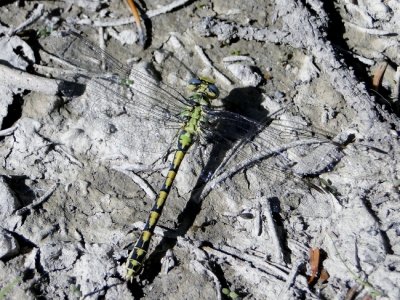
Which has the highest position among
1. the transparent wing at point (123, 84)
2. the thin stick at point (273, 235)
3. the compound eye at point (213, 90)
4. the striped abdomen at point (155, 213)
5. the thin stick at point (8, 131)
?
the compound eye at point (213, 90)

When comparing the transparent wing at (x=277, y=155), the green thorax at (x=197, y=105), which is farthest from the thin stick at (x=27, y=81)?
the transparent wing at (x=277, y=155)

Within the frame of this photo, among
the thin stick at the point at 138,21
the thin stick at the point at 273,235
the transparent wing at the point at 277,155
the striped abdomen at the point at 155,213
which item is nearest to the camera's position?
the striped abdomen at the point at 155,213

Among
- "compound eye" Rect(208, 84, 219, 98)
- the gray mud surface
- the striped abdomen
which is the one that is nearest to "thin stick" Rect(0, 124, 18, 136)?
the gray mud surface

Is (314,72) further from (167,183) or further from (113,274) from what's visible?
(113,274)

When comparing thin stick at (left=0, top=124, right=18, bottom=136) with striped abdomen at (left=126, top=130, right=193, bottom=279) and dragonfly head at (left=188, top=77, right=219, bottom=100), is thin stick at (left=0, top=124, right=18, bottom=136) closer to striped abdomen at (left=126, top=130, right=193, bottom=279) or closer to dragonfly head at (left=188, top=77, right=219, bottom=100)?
striped abdomen at (left=126, top=130, right=193, bottom=279)

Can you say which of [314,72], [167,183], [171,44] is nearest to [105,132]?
[167,183]

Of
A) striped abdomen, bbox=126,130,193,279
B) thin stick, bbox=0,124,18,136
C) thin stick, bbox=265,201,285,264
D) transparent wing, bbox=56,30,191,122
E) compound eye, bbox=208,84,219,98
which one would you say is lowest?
thin stick, bbox=0,124,18,136

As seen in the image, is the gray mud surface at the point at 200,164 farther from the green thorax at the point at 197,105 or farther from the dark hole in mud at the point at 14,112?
the green thorax at the point at 197,105
